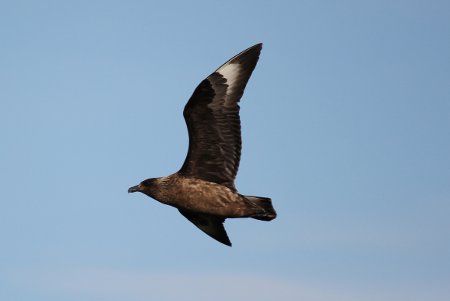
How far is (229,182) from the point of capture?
19703 millimetres

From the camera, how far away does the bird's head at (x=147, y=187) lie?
19.7 metres

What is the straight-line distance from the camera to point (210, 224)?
67.1ft

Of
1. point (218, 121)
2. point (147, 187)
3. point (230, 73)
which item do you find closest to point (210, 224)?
point (147, 187)

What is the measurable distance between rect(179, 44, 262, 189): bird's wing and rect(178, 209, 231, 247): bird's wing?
89cm

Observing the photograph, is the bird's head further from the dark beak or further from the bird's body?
the bird's body

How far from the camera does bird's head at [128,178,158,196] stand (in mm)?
19672

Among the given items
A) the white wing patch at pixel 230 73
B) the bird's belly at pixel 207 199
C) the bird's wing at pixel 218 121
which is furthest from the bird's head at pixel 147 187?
the white wing patch at pixel 230 73

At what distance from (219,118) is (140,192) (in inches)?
71.1

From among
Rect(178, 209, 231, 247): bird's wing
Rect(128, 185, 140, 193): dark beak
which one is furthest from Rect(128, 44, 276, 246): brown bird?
Rect(178, 209, 231, 247): bird's wing

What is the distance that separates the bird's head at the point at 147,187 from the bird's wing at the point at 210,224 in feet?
2.35

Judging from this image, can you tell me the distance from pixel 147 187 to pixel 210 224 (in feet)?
4.31

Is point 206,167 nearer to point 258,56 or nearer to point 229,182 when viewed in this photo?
point 229,182

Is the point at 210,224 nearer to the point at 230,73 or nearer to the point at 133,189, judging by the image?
the point at 133,189

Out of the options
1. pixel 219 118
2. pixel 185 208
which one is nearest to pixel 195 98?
pixel 219 118
